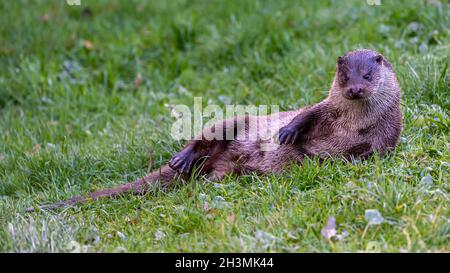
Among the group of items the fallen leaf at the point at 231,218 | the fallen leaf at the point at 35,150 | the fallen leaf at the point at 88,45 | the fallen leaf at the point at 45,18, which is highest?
the fallen leaf at the point at 45,18

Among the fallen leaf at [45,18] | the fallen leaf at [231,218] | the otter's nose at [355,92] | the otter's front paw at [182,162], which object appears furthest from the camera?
the fallen leaf at [45,18]

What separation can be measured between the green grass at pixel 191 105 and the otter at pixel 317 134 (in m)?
0.13

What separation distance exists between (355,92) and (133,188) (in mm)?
1611

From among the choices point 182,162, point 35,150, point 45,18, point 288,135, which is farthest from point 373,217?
point 45,18

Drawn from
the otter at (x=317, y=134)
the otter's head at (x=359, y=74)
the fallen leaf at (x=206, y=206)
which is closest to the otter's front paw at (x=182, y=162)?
the otter at (x=317, y=134)

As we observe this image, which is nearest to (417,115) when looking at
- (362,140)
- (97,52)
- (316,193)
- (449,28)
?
(362,140)

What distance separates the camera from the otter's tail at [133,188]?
15.5 ft

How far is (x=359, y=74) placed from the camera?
456cm

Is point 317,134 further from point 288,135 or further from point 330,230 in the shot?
point 330,230

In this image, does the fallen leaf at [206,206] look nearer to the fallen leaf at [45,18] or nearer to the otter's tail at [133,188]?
the otter's tail at [133,188]

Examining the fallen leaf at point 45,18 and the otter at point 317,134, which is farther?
the fallen leaf at point 45,18

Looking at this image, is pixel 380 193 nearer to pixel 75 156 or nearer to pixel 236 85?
pixel 75 156

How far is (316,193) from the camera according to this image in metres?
4.23

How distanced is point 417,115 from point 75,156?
2615mm
